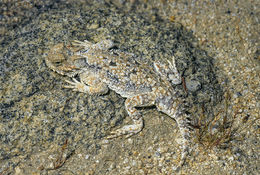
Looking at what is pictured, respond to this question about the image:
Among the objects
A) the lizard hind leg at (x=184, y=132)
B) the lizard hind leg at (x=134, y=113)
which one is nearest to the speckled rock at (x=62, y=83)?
the lizard hind leg at (x=134, y=113)

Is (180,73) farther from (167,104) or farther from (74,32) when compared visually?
(74,32)

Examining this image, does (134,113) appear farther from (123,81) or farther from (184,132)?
(184,132)

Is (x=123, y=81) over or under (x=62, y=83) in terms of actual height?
over

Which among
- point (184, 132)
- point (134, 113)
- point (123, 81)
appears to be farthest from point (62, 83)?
point (184, 132)

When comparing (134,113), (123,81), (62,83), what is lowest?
(62,83)

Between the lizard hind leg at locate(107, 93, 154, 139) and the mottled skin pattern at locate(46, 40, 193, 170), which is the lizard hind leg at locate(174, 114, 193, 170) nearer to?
the mottled skin pattern at locate(46, 40, 193, 170)

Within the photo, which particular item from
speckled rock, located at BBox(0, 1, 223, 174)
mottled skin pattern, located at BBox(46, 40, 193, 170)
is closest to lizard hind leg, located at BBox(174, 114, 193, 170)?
mottled skin pattern, located at BBox(46, 40, 193, 170)

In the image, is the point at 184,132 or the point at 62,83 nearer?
the point at 184,132

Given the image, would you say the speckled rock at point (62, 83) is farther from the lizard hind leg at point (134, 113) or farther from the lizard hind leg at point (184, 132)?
the lizard hind leg at point (184, 132)
